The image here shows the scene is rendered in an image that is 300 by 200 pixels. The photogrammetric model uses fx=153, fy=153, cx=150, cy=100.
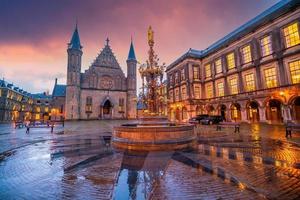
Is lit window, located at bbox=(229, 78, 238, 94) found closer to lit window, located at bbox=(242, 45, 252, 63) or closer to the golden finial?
lit window, located at bbox=(242, 45, 252, 63)

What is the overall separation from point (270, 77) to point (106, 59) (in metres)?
39.3

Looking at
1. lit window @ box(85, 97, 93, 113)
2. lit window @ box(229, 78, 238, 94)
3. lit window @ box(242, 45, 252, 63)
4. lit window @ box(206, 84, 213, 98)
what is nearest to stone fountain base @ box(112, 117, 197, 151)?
lit window @ box(229, 78, 238, 94)

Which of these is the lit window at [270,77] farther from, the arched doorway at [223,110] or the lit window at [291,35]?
the arched doorway at [223,110]

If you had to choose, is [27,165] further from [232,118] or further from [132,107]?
[132,107]

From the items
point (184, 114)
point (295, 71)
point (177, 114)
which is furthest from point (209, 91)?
point (295, 71)

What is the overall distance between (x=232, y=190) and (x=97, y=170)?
382 cm

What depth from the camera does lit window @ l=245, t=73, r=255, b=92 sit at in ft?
85.1

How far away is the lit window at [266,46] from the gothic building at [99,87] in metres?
32.5

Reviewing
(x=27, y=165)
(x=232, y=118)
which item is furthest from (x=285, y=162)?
(x=232, y=118)

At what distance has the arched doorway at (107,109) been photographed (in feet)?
145

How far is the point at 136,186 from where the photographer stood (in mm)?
3723

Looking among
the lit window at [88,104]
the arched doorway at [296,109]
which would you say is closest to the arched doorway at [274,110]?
the arched doorway at [296,109]

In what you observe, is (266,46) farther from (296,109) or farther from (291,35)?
(296,109)

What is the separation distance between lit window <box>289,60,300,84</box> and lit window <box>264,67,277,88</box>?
2.17 meters
